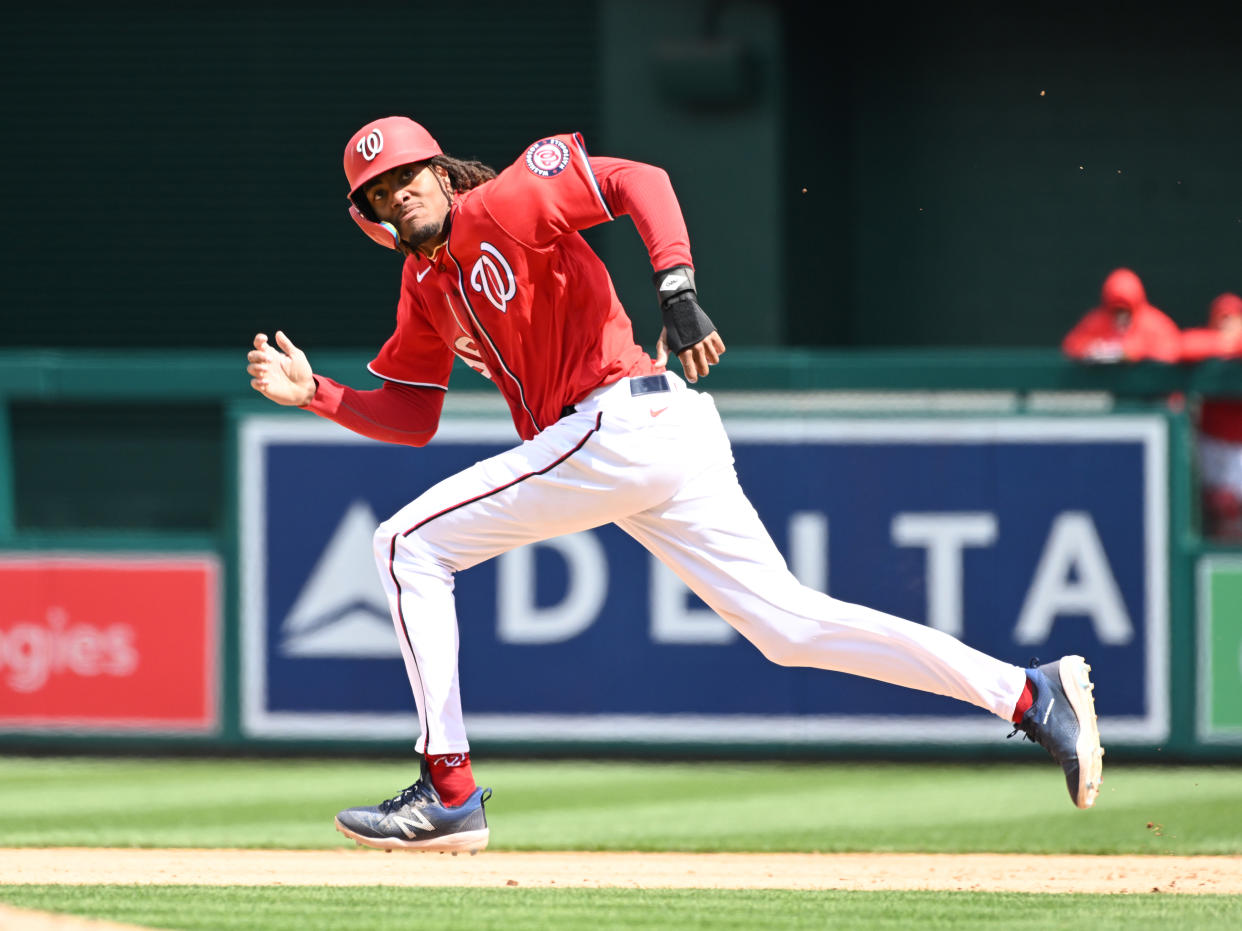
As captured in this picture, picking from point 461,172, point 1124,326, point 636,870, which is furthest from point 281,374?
point 1124,326

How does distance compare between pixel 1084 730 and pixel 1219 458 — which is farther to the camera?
pixel 1219 458

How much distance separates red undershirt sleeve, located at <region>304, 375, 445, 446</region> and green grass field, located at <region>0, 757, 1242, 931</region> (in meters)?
1.30

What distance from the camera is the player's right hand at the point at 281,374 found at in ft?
16.7

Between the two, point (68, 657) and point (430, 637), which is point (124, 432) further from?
point (430, 637)

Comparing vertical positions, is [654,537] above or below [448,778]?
above

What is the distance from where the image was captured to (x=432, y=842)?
4992mm

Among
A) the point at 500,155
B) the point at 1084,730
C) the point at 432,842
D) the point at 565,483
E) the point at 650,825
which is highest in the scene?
the point at 500,155

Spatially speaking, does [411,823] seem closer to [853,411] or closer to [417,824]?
[417,824]

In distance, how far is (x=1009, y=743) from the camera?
804 cm

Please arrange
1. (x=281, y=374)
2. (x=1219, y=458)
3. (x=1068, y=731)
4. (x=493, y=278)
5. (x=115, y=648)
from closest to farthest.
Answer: (x=493, y=278) < (x=1068, y=731) < (x=281, y=374) < (x=1219, y=458) < (x=115, y=648)

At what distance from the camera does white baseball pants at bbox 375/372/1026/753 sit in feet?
16.0

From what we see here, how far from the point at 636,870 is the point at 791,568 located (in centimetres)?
237

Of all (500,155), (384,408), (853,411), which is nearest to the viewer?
(384,408)

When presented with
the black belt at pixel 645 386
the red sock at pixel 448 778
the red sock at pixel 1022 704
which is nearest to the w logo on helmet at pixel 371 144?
the black belt at pixel 645 386
